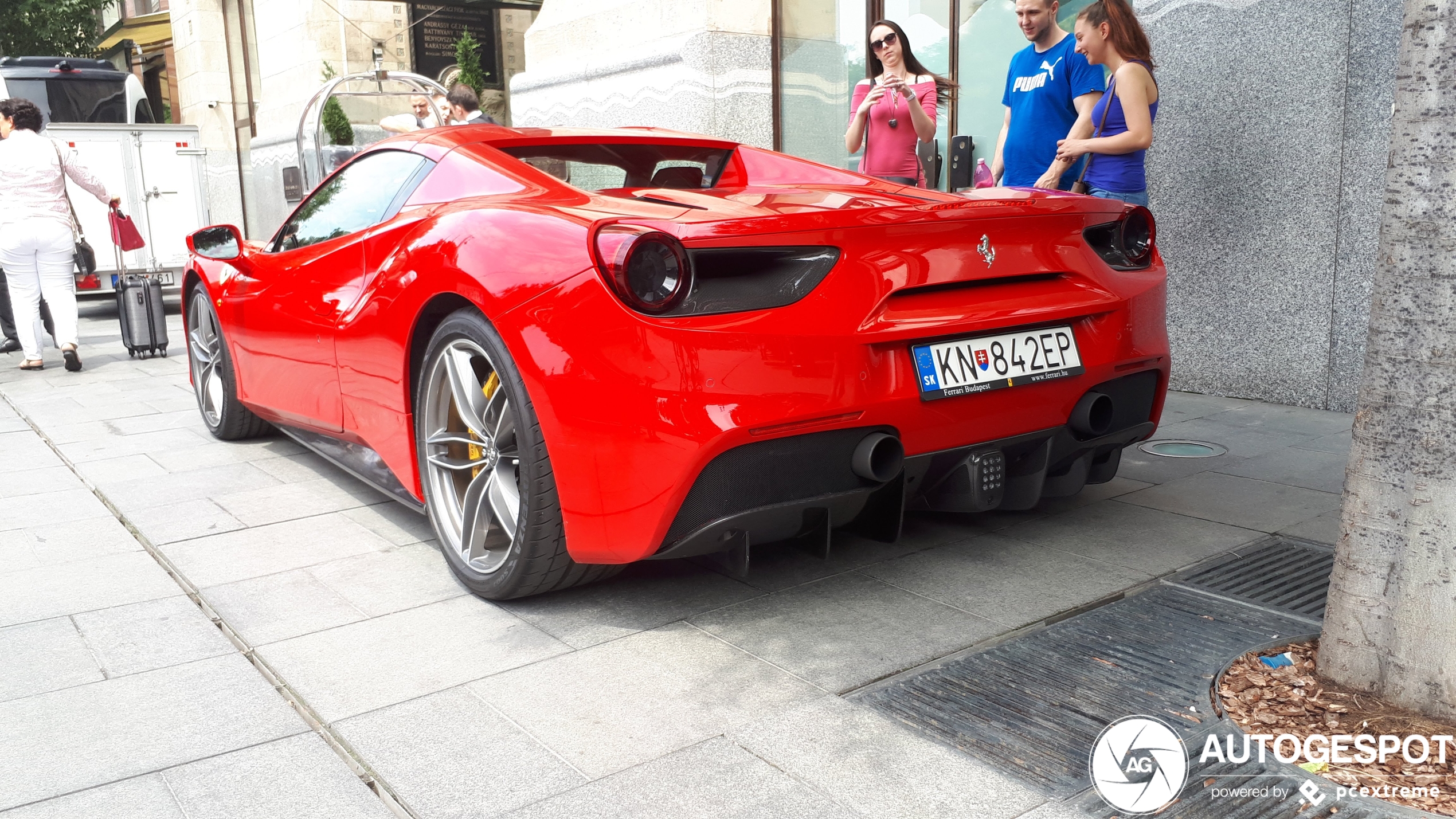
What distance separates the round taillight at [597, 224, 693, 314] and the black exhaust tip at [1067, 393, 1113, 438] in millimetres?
1269

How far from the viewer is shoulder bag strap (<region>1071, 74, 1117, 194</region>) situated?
4906mm

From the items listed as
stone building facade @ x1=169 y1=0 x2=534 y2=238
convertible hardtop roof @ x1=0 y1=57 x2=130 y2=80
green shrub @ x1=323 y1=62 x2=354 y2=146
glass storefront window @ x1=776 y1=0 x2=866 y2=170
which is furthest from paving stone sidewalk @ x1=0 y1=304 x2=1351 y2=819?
stone building facade @ x1=169 y1=0 x2=534 y2=238

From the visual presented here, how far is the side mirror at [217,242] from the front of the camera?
511 centimetres

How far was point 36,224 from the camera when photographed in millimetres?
8234

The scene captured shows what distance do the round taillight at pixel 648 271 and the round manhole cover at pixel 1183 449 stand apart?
114 inches

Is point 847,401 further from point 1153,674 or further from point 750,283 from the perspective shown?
point 1153,674

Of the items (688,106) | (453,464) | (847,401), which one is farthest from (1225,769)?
(688,106)

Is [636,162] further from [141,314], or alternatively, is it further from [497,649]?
[141,314]

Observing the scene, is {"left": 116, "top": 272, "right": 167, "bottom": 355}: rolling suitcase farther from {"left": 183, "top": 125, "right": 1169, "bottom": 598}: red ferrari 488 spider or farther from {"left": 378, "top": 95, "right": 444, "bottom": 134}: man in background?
{"left": 183, "top": 125, "right": 1169, "bottom": 598}: red ferrari 488 spider

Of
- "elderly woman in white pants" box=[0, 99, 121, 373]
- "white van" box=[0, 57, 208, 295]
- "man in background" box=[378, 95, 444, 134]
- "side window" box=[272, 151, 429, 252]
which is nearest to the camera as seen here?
"side window" box=[272, 151, 429, 252]

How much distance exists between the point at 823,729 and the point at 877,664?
0.37 m

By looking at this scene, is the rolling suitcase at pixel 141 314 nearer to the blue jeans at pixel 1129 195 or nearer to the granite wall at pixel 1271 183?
the blue jeans at pixel 1129 195

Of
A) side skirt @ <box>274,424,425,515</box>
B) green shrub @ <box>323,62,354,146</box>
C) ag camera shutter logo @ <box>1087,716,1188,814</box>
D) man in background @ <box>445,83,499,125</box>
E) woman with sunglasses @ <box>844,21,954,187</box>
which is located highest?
green shrub @ <box>323,62,354,146</box>

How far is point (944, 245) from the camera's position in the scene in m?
2.96
